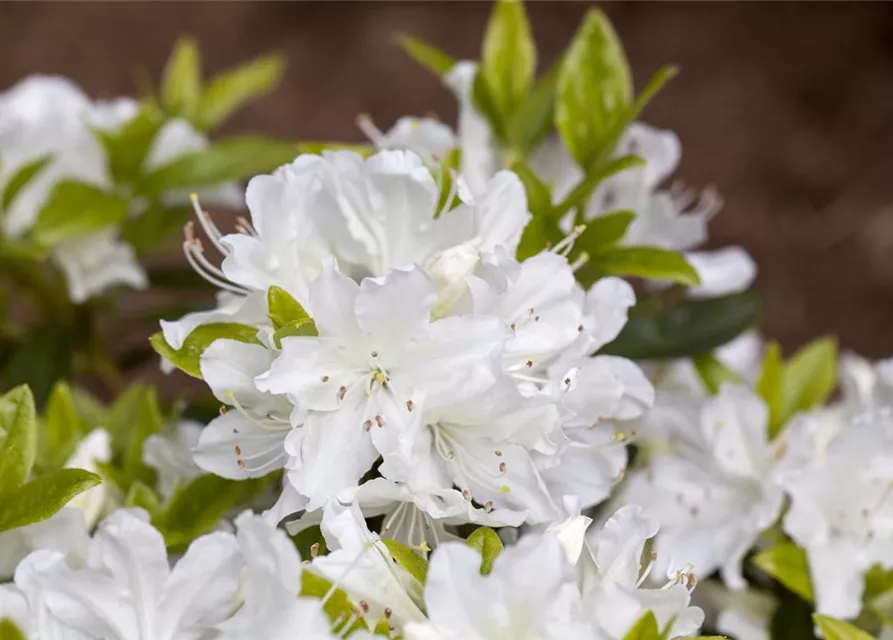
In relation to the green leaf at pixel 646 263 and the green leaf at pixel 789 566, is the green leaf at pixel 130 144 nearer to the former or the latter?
Result: the green leaf at pixel 646 263

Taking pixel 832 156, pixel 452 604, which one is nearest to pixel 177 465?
pixel 452 604

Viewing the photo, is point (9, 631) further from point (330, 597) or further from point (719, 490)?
point (719, 490)

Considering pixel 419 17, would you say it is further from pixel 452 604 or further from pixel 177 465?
pixel 452 604

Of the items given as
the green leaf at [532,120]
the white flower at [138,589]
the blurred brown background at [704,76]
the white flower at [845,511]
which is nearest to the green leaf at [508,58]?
the green leaf at [532,120]

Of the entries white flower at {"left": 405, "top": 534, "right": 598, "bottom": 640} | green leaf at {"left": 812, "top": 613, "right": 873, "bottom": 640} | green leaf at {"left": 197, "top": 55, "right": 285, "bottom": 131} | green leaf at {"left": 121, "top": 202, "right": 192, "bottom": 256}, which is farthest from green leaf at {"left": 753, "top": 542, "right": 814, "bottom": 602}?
green leaf at {"left": 197, "top": 55, "right": 285, "bottom": 131}

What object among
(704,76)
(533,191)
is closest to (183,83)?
(533,191)

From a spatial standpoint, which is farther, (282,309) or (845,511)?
(845,511)

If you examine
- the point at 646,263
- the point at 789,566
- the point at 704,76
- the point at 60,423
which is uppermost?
the point at 646,263
